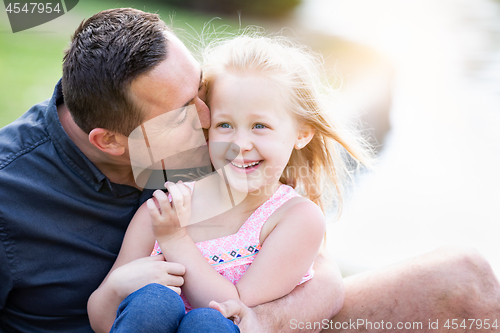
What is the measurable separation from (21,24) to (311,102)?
22.9 feet

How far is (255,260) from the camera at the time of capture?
166 centimetres

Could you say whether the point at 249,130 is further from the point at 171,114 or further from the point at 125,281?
the point at 125,281

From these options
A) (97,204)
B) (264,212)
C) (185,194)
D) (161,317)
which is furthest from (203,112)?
(161,317)

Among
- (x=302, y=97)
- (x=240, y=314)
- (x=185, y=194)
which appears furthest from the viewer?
(x=302, y=97)

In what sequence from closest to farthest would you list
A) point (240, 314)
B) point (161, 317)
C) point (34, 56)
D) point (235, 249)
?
point (161, 317) < point (240, 314) < point (235, 249) < point (34, 56)

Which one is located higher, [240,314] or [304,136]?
[304,136]

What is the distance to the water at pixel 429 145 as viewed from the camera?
3.46m

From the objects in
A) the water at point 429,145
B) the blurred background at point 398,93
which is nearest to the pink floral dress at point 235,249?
the blurred background at point 398,93

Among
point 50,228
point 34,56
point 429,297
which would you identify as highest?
point 50,228

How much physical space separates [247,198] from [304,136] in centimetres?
34

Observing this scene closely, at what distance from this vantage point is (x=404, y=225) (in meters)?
3.59

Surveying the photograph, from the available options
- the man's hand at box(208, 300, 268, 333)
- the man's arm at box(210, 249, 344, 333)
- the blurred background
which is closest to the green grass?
the blurred background

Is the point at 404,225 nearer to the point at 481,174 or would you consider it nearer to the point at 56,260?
the point at 481,174

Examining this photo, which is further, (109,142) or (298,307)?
(109,142)
